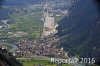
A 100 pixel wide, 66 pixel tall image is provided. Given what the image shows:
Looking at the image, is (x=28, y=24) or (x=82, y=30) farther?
(x=28, y=24)

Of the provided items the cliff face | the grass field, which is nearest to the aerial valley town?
the grass field

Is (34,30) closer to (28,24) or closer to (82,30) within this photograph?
(28,24)

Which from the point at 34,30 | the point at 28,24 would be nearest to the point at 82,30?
the point at 34,30

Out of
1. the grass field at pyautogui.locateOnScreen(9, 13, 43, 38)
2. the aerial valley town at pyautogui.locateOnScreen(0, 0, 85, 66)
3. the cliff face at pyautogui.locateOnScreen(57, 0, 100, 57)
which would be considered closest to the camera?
the cliff face at pyautogui.locateOnScreen(57, 0, 100, 57)

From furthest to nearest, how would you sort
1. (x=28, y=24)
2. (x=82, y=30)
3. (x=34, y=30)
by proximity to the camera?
(x=28, y=24) → (x=34, y=30) → (x=82, y=30)

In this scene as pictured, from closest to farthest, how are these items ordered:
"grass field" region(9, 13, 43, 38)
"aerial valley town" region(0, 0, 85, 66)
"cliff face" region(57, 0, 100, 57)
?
"cliff face" region(57, 0, 100, 57), "aerial valley town" region(0, 0, 85, 66), "grass field" region(9, 13, 43, 38)

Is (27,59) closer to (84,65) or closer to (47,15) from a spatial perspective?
(84,65)

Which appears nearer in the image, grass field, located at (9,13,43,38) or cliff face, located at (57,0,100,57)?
cliff face, located at (57,0,100,57)

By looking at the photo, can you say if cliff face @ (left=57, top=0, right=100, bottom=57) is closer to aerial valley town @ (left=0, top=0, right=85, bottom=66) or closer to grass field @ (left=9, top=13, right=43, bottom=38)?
aerial valley town @ (left=0, top=0, right=85, bottom=66)
